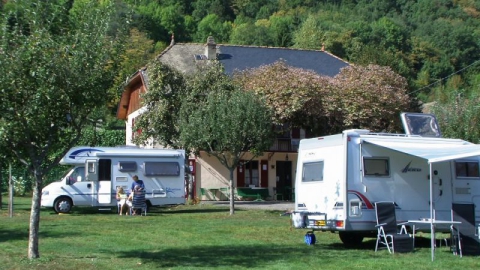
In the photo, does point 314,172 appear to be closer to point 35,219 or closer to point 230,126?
point 35,219

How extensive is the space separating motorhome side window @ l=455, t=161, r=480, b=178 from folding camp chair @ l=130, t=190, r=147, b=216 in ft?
42.6

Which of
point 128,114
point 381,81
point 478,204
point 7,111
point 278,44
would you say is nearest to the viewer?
point 7,111

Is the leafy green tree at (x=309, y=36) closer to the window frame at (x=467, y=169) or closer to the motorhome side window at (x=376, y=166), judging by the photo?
the window frame at (x=467, y=169)

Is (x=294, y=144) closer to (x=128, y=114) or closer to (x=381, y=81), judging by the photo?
(x=381, y=81)

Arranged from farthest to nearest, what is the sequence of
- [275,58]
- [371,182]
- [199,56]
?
[275,58], [199,56], [371,182]

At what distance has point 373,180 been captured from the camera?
1547 cm

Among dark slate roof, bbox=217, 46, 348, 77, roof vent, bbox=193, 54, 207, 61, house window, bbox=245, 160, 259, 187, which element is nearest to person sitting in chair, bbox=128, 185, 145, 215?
house window, bbox=245, 160, 259, 187

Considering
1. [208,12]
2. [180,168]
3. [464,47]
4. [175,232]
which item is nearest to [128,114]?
[180,168]

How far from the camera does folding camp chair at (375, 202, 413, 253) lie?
14.9 meters

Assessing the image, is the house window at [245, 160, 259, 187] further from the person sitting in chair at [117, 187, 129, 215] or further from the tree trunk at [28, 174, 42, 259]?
the tree trunk at [28, 174, 42, 259]

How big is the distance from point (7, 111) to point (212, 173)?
26.5m

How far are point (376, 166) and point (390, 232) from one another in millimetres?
1478

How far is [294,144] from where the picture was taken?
40.8 meters

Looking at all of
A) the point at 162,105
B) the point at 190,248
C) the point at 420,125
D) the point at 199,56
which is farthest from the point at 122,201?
the point at 199,56
